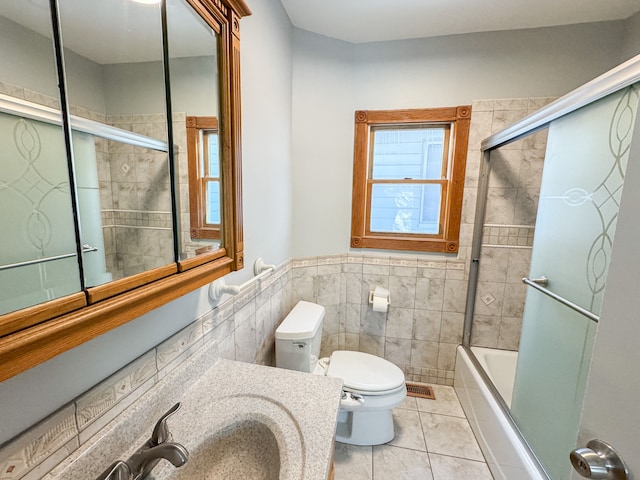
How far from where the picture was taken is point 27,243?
18.6 inches

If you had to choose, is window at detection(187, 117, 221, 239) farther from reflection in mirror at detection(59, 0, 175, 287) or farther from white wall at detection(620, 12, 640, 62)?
white wall at detection(620, 12, 640, 62)

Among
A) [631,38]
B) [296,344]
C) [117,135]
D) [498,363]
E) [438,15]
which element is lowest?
[498,363]

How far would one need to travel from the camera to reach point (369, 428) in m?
1.61

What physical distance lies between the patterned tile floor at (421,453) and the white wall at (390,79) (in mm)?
1265

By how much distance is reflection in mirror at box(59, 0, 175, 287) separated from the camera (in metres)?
0.54

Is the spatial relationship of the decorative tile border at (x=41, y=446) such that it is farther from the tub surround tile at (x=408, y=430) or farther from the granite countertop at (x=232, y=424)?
the tub surround tile at (x=408, y=430)

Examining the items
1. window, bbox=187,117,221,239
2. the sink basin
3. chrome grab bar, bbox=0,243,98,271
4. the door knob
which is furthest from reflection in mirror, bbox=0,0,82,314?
the door knob

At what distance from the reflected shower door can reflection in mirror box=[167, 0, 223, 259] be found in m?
1.33

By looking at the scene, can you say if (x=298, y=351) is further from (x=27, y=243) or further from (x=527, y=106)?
(x=527, y=106)

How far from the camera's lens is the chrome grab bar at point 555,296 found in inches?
37.7

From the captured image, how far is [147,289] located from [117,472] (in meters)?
0.35

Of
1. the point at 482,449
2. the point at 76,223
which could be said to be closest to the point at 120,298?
the point at 76,223

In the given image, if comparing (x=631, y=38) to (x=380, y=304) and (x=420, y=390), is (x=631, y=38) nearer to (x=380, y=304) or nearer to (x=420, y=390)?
(x=380, y=304)

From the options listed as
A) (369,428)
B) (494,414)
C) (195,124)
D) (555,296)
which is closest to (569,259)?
(555,296)
